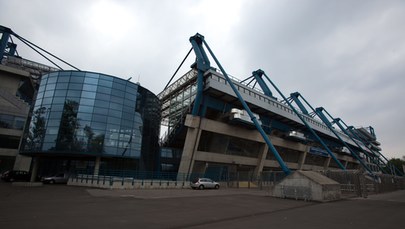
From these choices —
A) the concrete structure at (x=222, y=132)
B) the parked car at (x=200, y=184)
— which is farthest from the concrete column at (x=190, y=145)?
the parked car at (x=200, y=184)

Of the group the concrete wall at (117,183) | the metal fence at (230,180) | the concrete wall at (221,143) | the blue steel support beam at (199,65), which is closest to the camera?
the metal fence at (230,180)

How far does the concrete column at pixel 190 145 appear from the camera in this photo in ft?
110

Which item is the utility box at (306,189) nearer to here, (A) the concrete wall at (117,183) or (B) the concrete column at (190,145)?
(A) the concrete wall at (117,183)

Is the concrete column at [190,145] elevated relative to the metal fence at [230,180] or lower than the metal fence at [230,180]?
elevated

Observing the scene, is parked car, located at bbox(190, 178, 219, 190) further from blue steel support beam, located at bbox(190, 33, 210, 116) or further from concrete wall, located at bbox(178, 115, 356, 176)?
blue steel support beam, located at bbox(190, 33, 210, 116)

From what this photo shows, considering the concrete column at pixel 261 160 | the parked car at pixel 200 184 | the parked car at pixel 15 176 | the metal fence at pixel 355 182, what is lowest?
the parked car at pixel 15 176

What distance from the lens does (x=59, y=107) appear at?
30281 mm

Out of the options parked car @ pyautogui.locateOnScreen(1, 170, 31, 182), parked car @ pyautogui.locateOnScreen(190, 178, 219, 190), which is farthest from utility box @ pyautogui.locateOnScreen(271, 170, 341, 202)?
parked car @ pyautogui.locateOnScreen(1, 170, 31, 182)

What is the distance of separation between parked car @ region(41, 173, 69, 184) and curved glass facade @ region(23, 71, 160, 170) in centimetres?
348

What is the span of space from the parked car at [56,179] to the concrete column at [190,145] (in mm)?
15612

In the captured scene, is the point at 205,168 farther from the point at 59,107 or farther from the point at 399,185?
the point at 399,185

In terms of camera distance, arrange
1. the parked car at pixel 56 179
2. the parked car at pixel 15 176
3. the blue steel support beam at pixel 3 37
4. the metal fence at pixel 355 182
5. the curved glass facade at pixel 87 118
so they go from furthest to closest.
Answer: the blue steel support beam at pixel 3 37
the parked car at pixel 15 176
the parked car at pixel 56 179
the curved glass facade at pixel 87 118
the metal fence at pixel 355 182

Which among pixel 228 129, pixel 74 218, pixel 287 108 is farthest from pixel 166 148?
pixel 74 218

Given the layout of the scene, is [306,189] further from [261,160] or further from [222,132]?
[261,160]
